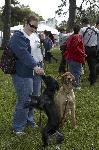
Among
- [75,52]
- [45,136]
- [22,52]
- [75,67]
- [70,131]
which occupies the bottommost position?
[70,131]

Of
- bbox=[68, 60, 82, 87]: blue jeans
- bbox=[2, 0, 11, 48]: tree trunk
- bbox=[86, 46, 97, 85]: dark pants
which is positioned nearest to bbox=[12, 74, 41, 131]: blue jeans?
bbox=[68, 60, 82, 87]: blue jeans

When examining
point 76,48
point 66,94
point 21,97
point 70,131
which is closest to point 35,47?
point 21,97

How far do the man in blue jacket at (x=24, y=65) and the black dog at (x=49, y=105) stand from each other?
33 cm

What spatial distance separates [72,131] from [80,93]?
4.46 m

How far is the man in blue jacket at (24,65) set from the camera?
7.78 meters

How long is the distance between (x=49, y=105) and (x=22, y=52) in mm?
972

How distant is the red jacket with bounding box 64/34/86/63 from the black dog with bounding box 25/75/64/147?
224 inches

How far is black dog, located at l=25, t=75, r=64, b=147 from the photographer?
24.1 ft

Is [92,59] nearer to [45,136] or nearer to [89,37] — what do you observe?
[89,37]

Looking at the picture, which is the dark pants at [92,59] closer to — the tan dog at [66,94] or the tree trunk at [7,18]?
the tan dog at [66,94]

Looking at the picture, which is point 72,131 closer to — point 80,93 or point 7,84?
point 80,93

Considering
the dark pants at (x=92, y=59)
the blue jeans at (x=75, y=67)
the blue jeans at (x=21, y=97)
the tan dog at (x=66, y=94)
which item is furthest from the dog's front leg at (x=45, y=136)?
the dark pants at (x=92, y=59)

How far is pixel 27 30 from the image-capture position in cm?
801

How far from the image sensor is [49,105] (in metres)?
7.41
